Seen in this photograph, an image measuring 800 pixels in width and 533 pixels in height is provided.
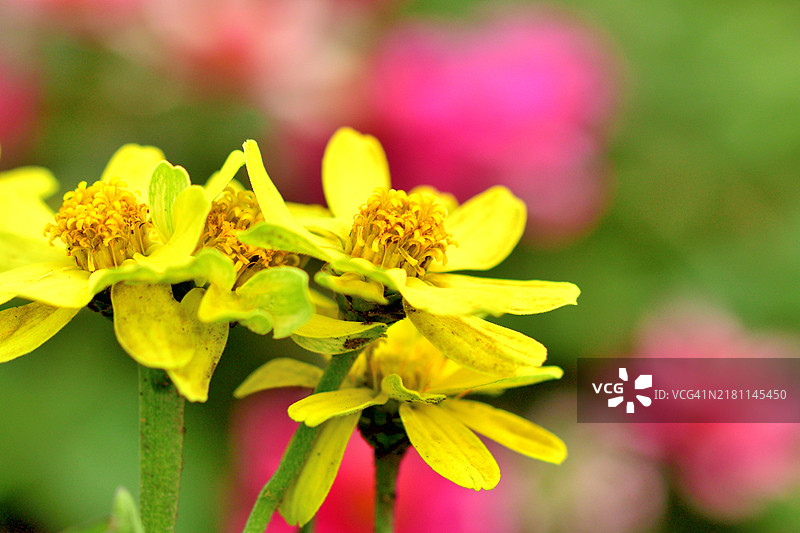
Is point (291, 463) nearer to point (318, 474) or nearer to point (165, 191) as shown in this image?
point (318, 474)

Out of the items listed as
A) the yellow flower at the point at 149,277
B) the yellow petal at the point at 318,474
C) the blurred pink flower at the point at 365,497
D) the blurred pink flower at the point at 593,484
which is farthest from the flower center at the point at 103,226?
the blurred pink flower at the point at 593,484

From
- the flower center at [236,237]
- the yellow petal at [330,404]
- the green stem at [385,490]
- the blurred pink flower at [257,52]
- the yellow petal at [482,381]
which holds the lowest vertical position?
the green stem at [385,490]

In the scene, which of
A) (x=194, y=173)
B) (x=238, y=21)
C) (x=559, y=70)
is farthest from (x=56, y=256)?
(x=559, y=70)

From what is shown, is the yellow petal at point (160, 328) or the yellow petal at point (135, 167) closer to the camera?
the yellow petal at point (160, 328)

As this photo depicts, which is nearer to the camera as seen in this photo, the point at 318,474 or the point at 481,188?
the point at 318,474

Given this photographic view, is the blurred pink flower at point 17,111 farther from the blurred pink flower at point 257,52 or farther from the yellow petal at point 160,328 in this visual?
the yellow petal at point 160,328

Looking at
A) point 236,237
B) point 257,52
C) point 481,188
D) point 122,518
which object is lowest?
point 122,518

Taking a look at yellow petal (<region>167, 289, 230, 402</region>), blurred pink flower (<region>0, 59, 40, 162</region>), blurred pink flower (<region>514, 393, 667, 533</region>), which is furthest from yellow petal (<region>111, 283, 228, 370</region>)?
blurred pink flower (<region>0, 59, 40, 162</region>)

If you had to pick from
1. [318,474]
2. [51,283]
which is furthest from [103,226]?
[318,474]
